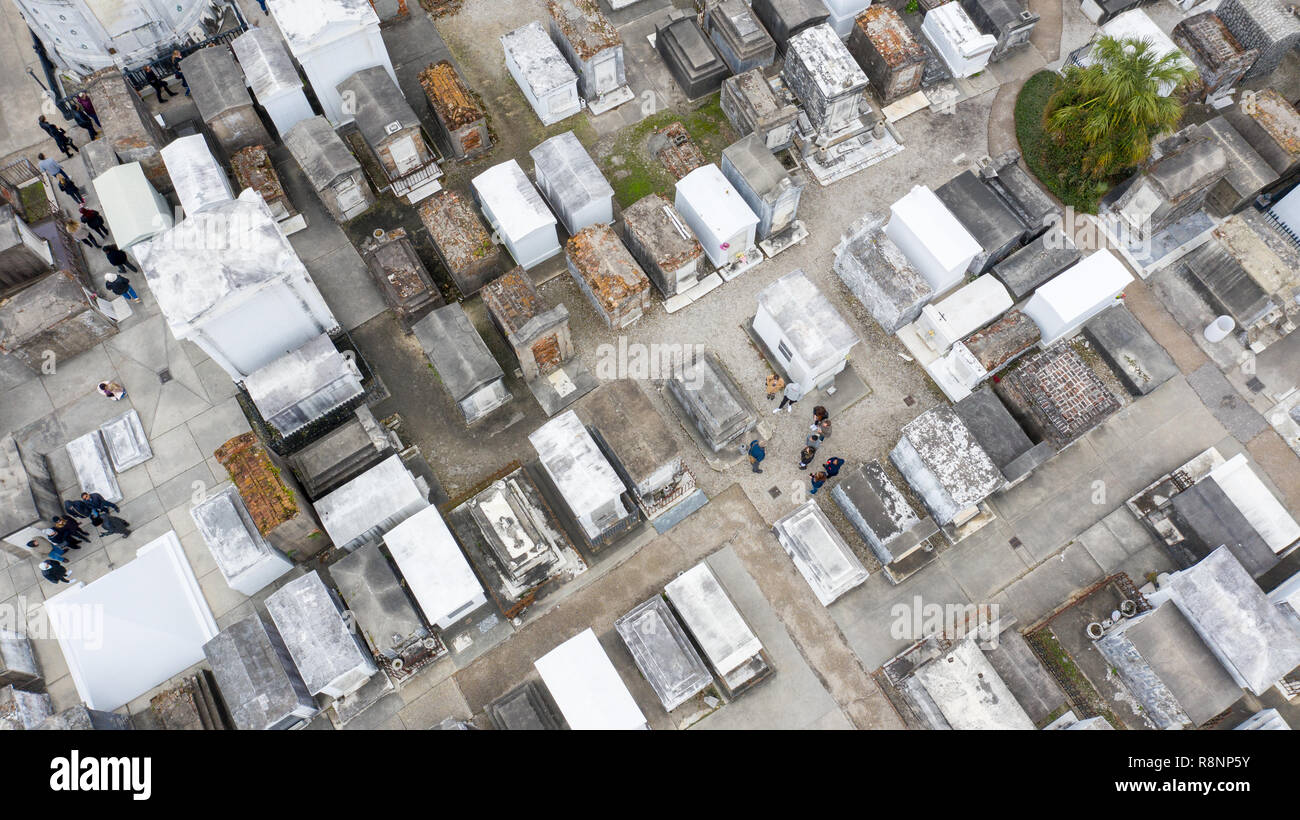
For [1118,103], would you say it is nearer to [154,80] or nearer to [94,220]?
[154,80]

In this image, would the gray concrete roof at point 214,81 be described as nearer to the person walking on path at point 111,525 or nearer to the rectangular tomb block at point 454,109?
the rectangular tomb block at point 454,109

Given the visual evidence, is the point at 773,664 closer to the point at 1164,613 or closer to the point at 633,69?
the point at 1164,613

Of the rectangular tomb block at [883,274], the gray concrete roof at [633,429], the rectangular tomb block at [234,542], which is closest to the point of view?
the gray concrete roof at [633,429]

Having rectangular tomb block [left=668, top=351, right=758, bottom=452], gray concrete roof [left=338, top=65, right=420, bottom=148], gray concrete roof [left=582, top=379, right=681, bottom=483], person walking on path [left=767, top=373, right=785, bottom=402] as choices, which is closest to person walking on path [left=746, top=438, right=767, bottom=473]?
rectangular tomb block [left=668, top=351, right=758, bottom=452]

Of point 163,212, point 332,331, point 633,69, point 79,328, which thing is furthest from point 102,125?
point 633,69

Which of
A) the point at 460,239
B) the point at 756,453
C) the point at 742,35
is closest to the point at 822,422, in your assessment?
the point at 756,453

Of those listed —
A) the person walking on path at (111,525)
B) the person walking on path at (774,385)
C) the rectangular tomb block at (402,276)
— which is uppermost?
the rectangular tomb block at (402,276)


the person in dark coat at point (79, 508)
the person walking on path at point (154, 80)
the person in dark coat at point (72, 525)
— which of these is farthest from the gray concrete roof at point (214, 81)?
the person in dark coat at point (72, 525)
